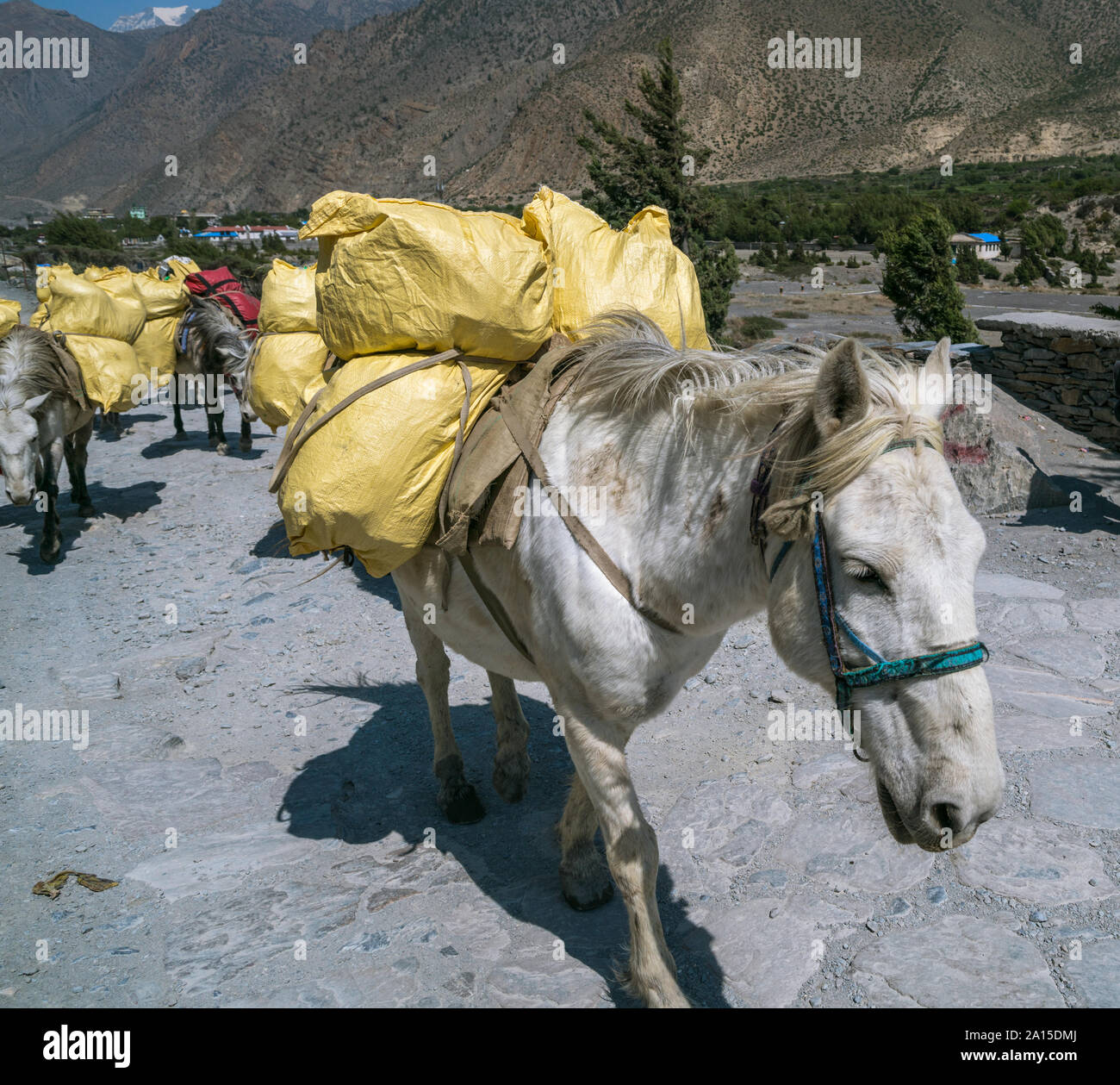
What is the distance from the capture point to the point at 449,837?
368 cm

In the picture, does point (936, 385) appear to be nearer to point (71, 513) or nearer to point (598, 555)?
point (598, 555)

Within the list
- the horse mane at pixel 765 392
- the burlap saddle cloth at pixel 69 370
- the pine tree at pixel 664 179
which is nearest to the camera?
the horse mane at pixel 765 392

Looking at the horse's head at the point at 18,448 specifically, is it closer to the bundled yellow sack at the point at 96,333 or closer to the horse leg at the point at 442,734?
the bundled yellow sack at the point at 96,333

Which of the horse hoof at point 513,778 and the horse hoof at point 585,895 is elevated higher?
the horse hoof at point 513,778

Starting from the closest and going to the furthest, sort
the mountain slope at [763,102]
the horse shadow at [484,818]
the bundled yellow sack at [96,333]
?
the horse shadow at [484,818], the bundled yellow sack at [96,333], the mountain slope at [763,102]

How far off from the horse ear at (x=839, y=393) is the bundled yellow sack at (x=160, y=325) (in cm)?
1127

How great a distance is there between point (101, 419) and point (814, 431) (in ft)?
46.3

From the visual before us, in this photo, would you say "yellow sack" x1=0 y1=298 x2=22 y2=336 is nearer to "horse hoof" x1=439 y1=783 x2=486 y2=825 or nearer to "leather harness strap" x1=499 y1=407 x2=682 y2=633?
"horse hoof" x1=439 y1=783 x2=486 y2=825

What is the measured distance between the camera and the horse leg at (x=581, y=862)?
10.3 ft

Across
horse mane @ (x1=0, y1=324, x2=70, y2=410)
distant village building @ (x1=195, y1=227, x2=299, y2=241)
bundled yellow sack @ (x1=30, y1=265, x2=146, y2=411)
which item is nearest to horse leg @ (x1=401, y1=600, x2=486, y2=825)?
horse mane @ (x1=0, y1=324, x2=70, y2=410)

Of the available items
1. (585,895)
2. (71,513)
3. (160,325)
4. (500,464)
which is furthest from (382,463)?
(160,325)

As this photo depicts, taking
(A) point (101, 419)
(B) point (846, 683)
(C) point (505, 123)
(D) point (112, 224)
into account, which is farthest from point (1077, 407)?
(C) point (505, 123)

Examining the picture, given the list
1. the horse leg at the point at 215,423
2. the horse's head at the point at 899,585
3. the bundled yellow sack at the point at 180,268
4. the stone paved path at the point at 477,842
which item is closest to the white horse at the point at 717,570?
the horse's head at the point at 899,585

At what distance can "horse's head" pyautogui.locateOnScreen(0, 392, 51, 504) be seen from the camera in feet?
23.4
